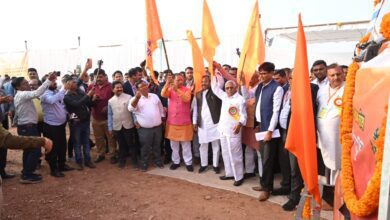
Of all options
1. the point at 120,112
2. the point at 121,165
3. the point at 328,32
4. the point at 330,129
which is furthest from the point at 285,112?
the point at 328,32

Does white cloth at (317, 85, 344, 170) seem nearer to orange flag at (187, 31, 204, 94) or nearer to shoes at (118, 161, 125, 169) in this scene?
orange flag at (187, 31, 204, 94)

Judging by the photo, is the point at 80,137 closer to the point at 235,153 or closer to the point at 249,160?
the point at 235,153

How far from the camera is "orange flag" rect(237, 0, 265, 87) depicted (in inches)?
227

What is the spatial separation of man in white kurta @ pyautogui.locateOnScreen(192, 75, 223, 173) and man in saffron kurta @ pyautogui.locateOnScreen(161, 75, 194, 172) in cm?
19

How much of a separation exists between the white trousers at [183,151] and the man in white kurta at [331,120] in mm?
2950

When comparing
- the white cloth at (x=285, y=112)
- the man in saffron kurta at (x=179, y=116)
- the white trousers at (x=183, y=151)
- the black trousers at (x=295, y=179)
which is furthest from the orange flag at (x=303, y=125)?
the white trousers at (x=183, y=151)

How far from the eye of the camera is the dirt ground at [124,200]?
4363 millimetres

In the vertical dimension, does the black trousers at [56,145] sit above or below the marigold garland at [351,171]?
below

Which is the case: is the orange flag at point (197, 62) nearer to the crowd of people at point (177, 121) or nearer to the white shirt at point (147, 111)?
the crowd of people at point (177, 121)

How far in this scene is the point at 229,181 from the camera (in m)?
5.62

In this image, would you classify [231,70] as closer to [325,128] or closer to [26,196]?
[325,128]

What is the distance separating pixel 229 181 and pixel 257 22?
114 inches

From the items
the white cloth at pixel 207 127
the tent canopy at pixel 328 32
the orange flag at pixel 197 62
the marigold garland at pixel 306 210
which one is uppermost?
the tent canopy at pixel 328 32

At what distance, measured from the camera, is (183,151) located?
638 centimetres
